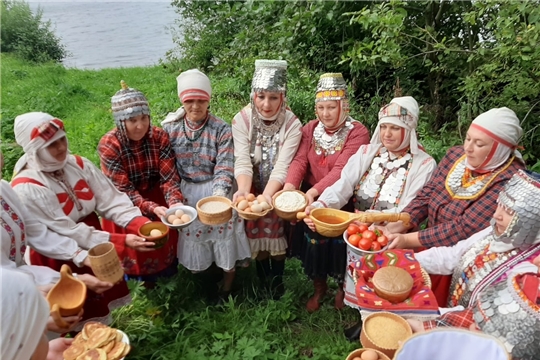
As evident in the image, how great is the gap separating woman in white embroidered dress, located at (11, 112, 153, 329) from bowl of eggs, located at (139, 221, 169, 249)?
0.04 m

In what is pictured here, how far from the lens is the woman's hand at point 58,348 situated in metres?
2.14

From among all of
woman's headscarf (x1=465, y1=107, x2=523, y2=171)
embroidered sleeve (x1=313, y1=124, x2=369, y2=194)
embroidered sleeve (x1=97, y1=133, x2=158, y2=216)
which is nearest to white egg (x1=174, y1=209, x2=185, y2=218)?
embroidered sleeve (x1=97, y1=133, x2=158, y2=216)

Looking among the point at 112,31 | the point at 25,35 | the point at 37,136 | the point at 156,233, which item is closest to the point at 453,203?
the point at 156,233

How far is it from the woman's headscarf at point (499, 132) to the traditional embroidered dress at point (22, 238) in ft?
8.63

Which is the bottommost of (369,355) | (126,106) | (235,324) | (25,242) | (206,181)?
(235,324)

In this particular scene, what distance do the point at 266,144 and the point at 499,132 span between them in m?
1.71

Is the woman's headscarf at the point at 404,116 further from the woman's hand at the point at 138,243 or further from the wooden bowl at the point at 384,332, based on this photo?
the woman's hand at the point at 138,243

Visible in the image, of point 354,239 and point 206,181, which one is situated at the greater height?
point 206,181

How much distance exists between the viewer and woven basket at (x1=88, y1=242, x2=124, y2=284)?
94.7 inches

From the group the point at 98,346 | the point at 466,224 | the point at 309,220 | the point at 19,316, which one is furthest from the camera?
the point at 309,220

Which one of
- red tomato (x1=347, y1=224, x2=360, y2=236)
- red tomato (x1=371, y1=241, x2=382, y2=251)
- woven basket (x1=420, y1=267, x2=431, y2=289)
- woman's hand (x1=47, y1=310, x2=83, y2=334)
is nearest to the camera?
woman's hand (x1=47, y1=310, x2=83, y2=334)

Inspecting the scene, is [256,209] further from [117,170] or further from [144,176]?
[117,170]

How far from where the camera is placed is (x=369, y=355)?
6.26ft

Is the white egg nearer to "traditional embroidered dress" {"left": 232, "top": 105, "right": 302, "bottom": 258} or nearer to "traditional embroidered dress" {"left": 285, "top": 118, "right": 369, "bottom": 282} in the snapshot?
"traditional embroidered dress" {"left": 232, "top": 105, "right": 302, "bottom": 258}
